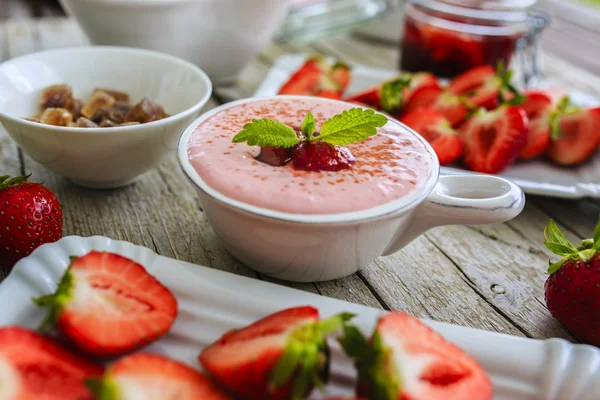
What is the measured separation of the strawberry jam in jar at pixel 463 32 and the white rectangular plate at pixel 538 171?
0.65 feet

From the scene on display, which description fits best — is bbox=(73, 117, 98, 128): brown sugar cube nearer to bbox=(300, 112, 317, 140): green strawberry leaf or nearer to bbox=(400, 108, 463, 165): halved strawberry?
bbox=(300, 112, 317, 140): green strawberry leaf

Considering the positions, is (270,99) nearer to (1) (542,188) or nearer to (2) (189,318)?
(2) (189,318)

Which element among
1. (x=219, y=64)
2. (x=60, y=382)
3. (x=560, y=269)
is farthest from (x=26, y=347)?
(x=219, y=64)

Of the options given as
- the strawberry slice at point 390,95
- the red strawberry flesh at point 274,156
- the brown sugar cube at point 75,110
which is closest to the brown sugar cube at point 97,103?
the brown sugar cube at point 75,110

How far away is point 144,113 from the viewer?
139 centimetres

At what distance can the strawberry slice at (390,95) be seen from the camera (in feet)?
5.95

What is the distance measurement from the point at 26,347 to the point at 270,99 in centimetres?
74

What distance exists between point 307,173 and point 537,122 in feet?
3.24

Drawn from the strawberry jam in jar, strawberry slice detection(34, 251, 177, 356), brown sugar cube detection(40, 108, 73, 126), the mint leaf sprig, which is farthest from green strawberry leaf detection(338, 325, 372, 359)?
the strawberry jam in jar

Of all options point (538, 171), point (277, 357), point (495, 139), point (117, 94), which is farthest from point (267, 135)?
point (538, 171)

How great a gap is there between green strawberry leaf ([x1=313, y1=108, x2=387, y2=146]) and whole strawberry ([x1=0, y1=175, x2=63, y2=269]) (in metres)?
0.54

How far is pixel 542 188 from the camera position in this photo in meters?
1.50

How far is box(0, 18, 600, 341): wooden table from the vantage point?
3.76 ft

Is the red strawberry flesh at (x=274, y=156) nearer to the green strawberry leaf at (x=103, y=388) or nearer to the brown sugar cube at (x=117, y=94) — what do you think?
the green strawberry leaf at (x=103, y=388)
